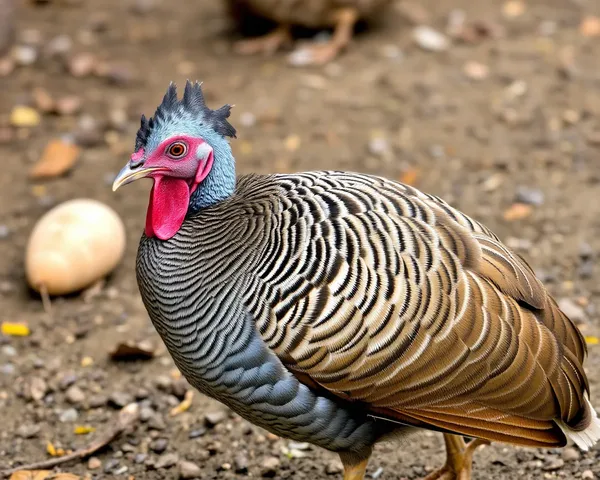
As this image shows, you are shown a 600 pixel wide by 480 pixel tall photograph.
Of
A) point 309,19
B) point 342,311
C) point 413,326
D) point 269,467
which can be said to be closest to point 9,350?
point 269,467

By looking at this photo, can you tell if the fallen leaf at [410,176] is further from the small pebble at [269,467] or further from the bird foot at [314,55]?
the small pebble at [269,467]

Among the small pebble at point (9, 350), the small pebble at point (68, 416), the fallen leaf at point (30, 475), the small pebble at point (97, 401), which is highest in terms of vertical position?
the fallen leaf at point (30, 475)

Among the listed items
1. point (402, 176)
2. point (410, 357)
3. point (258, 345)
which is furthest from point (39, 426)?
point (402, 176)

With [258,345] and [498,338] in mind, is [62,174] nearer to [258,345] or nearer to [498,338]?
[258,345]

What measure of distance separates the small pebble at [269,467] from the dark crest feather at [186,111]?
144cm

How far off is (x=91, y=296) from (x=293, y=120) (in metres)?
2.10

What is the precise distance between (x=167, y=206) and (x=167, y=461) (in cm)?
122

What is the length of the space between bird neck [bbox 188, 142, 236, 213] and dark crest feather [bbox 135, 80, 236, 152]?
0.08 m

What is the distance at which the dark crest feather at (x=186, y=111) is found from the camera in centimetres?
333

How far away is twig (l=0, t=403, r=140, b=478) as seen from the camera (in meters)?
3.95

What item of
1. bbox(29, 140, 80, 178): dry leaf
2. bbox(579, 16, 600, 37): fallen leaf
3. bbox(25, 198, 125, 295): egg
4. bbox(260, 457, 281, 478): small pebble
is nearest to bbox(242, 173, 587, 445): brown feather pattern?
bbox(260, 457, 281, 478): small pebble

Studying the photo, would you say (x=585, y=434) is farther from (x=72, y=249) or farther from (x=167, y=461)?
(x=72, y=249)

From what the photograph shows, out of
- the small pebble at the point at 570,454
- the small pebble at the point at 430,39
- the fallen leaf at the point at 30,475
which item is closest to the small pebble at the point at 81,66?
the small pebble at the point at 430,39

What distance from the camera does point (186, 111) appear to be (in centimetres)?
337
